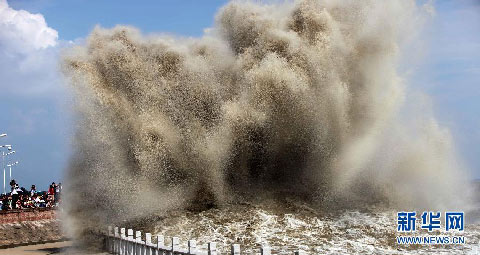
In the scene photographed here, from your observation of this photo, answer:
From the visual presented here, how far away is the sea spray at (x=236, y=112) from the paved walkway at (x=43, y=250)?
121 cm

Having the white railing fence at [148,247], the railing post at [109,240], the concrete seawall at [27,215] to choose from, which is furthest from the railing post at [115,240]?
the concrete seawall at [27,215]

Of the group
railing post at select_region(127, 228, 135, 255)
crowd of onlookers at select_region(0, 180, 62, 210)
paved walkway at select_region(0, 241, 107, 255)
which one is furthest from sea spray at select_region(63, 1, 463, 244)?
crowd of onlookers at select_region(0, 180, 62, 210)

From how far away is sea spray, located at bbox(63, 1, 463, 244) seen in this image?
2169 cm

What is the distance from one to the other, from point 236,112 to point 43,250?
30.7 feet

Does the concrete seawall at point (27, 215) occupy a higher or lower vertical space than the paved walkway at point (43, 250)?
higher

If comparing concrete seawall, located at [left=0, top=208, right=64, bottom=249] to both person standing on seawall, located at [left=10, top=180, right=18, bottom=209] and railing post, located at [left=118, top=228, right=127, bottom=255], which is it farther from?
railing post, located at [left=118, top=228, right=127, bottom=255]

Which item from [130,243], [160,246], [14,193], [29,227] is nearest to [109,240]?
[130,243]

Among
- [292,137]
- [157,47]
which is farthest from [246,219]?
[157,47]

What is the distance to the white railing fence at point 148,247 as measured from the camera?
12.2 m

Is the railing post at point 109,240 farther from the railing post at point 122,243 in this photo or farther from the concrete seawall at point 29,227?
the concrete seawall at point 29,227

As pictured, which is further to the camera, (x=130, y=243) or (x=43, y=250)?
(x=43, y=250)

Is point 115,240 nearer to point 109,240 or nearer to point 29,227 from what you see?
point 109,240

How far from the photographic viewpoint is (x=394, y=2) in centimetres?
2419

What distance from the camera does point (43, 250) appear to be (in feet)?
81.3
